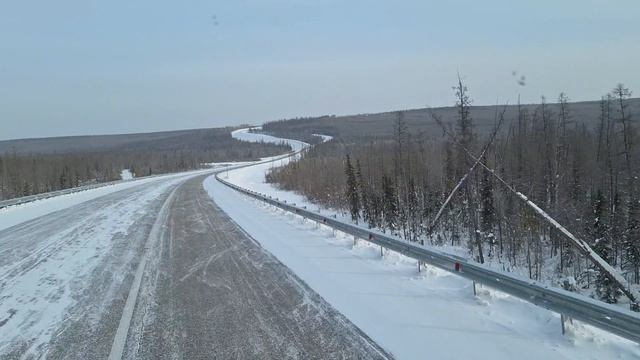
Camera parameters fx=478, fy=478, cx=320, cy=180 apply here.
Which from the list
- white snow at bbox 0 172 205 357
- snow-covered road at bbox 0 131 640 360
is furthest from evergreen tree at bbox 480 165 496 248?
white snow at bbox 0 172 205 357

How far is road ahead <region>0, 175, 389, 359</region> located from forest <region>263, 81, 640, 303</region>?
3678mm

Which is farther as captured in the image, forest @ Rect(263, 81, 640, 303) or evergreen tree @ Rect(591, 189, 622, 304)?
forest @ Rect(263, 81, 640, 303)

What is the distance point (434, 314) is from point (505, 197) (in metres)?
30.5

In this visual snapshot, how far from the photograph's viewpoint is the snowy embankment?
15.4ft

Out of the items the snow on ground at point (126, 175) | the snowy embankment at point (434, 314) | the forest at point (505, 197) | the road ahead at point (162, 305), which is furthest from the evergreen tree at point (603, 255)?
the snow on ground at point (126, 175)

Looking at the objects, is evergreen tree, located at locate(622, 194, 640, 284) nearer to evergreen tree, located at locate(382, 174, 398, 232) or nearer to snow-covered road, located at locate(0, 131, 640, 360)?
evergreen tree, located at locate(382, 174, 398, 232)

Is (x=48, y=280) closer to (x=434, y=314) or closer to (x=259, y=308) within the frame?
(x=259, y=308)

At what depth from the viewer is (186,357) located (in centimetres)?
488

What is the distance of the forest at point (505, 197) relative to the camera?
20.6 metres

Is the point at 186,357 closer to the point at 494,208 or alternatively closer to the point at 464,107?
the point at 464,107

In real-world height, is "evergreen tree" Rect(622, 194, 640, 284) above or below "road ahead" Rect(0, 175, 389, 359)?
below

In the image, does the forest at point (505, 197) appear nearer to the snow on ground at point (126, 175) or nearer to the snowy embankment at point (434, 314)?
the snowy embankment at point (434, 314)

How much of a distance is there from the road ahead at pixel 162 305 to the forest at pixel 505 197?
12.1ft

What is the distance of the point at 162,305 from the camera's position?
6.79 metres
